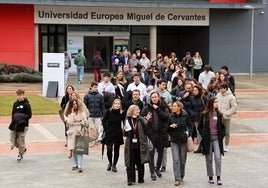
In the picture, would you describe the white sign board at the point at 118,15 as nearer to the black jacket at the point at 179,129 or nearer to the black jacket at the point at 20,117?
the black jacket at the point at 20,117

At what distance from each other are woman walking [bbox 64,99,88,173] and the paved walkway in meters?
0.28

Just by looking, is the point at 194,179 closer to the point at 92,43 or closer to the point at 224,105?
the point at 224,105

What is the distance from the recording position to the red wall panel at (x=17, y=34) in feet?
105

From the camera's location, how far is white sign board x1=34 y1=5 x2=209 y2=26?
3316 centimetres

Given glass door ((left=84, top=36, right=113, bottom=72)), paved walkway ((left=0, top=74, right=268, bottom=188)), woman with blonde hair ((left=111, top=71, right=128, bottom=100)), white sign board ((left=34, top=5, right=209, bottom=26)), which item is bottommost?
paved walkway ((left=0, top=74, right=268, bottom=188))

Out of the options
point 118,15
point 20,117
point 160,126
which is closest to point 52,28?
point 118,15

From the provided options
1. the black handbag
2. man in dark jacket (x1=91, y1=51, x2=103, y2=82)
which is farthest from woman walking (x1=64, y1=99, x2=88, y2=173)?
man in dark jacket (x1=91, y1=51, x2=103, y2=82)

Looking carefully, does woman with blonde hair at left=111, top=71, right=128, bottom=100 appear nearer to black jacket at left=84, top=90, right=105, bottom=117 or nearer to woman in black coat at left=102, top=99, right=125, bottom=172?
black jacket at left=84, top=90, right=105, bottom=117

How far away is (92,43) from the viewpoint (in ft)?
121

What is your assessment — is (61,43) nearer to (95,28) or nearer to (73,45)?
(73,45)

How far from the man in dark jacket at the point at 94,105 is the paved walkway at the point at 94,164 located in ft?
2.45

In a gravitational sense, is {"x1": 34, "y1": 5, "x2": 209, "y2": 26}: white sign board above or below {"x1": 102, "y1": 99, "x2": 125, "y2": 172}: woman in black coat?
above

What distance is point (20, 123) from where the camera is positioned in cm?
1253

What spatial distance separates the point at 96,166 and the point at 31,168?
1411mm
